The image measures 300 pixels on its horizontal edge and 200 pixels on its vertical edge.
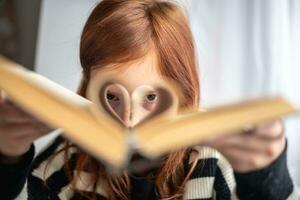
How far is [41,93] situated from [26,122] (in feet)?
0.34

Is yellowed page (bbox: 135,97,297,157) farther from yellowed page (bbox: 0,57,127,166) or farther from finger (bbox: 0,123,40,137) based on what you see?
finger (bbox: 0,123,40,137)

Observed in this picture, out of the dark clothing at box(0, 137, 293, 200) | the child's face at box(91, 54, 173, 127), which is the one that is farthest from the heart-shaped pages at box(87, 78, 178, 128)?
the dark clothing at box(0, 137, 293, 200)

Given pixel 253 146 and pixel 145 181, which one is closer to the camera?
pixel 253 146

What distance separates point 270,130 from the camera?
38 centimetres

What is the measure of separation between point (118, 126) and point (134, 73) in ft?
0.66

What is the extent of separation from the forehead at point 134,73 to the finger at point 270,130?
0.16m

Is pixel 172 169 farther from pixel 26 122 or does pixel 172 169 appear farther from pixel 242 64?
pixel 242 64

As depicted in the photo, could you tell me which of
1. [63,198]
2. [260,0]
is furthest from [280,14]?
[63,198]

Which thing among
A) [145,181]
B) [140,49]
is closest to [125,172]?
[145,181]

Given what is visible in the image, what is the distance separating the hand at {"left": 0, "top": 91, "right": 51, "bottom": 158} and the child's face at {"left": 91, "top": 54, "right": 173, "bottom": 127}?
9 cm

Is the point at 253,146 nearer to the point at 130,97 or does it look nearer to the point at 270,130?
the point at 270,130

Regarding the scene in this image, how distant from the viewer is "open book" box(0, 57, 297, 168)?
266 mm

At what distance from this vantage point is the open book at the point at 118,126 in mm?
266

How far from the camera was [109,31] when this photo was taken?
0.53 m
